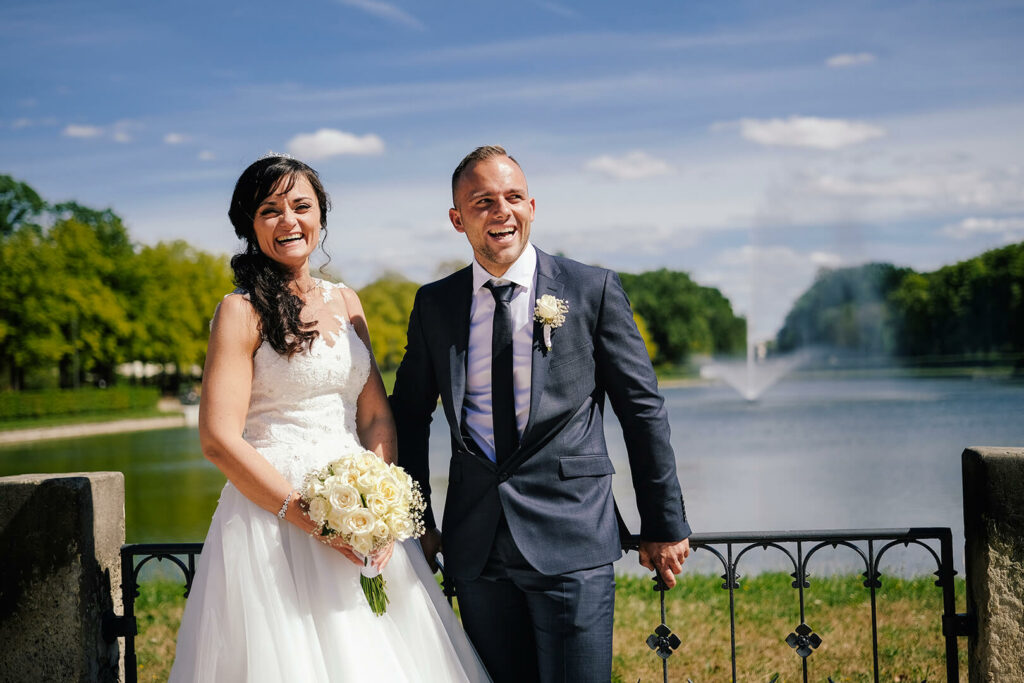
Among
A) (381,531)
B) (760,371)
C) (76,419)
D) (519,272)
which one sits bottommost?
(76,419)

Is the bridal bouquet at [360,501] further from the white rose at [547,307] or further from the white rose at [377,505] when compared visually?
the white rose at [547,307]

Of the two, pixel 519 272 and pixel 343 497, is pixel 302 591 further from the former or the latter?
pixel 519 272

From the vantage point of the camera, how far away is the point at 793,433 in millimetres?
23297

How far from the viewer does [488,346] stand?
3326mm

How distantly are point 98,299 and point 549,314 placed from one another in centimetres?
4581

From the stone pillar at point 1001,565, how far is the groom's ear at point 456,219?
232 centimetres

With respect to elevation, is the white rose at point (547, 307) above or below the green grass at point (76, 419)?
above

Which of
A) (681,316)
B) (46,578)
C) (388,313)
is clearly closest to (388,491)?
(46,578)

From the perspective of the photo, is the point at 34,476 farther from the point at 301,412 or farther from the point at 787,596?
the point at 787,596

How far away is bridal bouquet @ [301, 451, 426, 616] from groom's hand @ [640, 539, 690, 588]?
0.91 meters

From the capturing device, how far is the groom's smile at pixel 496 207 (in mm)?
3217

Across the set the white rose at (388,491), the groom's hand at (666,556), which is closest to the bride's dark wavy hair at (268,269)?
the white rose at (388,491)

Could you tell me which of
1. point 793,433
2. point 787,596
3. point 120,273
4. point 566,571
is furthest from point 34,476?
point 120,273

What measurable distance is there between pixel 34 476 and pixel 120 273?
157 feet
